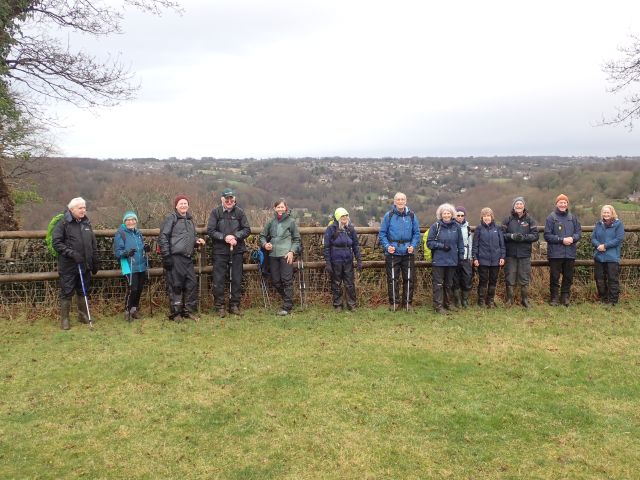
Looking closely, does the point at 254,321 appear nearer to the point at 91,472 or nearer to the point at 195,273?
the point at 195,273

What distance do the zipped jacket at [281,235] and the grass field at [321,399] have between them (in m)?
1.10

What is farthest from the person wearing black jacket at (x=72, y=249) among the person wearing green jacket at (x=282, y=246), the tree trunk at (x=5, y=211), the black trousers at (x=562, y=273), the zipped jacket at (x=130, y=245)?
the black trousers at (x=562, y=273)

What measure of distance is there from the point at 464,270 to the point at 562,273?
1.82 m

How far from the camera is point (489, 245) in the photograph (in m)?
8.04

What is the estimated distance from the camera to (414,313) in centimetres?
792

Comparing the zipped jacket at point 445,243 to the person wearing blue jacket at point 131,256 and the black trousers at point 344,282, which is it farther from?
the person wearing blue jacket at point 131,256

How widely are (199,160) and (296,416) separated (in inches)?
1339

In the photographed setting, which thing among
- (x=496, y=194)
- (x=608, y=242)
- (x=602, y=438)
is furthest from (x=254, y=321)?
(x=496, y=194)

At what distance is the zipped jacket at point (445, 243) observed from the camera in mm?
7844

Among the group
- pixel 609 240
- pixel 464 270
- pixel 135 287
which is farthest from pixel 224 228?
pixel 609 240

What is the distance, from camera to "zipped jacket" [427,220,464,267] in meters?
7.84

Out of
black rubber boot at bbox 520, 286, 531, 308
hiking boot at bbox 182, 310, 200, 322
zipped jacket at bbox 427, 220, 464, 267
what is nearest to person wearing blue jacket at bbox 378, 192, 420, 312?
zipped jacket at bbox 427, 220, 464, 267

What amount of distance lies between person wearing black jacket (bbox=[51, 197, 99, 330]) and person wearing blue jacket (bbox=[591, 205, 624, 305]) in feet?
25.6

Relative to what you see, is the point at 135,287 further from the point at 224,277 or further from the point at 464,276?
the point at 464,276
